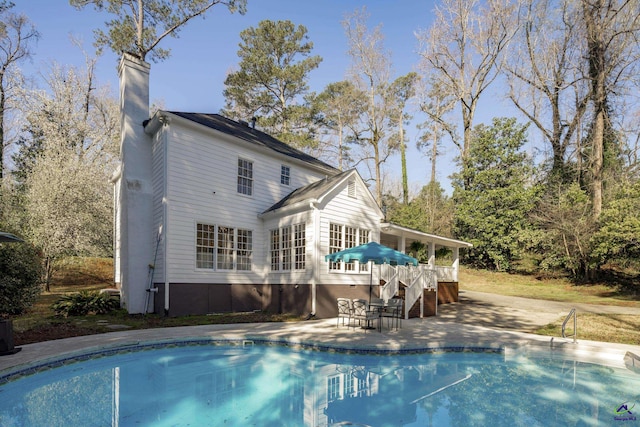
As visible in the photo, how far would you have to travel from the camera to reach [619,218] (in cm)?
1986

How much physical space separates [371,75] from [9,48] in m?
28.5

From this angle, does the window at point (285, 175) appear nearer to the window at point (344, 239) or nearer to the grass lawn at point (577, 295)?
the window at point (344, 239)

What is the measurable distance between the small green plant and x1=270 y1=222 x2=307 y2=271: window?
657cm

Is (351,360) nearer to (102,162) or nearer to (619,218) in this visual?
(619,218)

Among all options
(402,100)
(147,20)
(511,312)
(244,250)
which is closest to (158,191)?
(244,250)

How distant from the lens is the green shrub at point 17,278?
10289mm

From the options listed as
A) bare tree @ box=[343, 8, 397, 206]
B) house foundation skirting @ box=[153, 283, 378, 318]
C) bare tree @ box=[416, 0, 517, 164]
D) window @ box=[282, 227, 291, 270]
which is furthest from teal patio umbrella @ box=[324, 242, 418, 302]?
bare tree @ box=[416, 0, 517, 164]

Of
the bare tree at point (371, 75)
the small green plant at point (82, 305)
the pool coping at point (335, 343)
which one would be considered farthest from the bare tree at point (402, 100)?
the small green plant at point (82, 305)

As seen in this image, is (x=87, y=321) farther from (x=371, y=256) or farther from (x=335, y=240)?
(x=371, y=256)

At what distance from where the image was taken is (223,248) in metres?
14.0

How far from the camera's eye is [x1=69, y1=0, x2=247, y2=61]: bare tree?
872 inches

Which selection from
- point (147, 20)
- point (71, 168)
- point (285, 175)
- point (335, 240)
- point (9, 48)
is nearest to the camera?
point (335, 240)

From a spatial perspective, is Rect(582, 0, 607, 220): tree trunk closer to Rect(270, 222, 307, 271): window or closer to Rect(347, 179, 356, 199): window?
Rect(347, 179, 356, 199): window

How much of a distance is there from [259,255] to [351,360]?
812 centimetres
